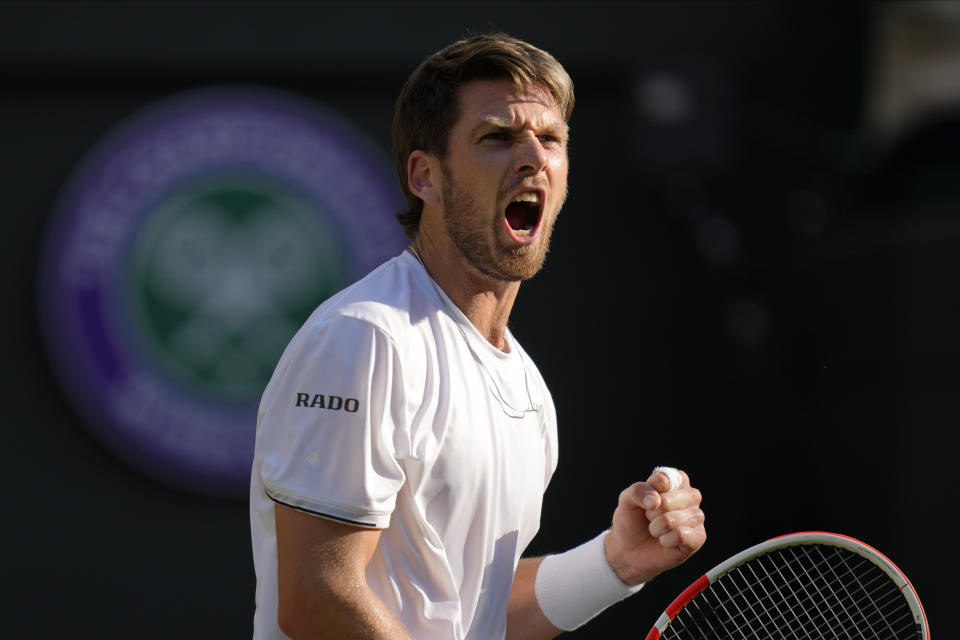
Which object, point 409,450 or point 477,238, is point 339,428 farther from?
point 477,238

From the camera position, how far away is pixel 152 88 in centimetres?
431

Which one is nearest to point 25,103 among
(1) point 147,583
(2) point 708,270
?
(1) point 147,583

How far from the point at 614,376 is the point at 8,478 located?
230 centimetres

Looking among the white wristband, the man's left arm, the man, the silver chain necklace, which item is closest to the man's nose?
the man

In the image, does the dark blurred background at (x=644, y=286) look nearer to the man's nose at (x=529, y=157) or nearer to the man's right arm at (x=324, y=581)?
the man's nose at (x=529, y=157)

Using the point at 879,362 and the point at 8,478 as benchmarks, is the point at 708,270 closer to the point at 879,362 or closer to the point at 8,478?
the point at 879,362

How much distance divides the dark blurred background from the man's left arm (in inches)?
84.5

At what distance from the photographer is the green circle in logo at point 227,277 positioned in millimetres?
4273

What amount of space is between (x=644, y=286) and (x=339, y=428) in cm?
291

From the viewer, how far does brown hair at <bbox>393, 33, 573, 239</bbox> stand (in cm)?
208

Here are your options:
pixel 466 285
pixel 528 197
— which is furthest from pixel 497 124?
pixel 466 285

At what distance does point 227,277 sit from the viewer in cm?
430

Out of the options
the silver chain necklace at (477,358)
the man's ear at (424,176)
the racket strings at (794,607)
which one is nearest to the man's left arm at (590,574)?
the racket strings at (794,607)

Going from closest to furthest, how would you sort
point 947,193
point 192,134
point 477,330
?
point 477,330 → point 192,134 → point 947,193
